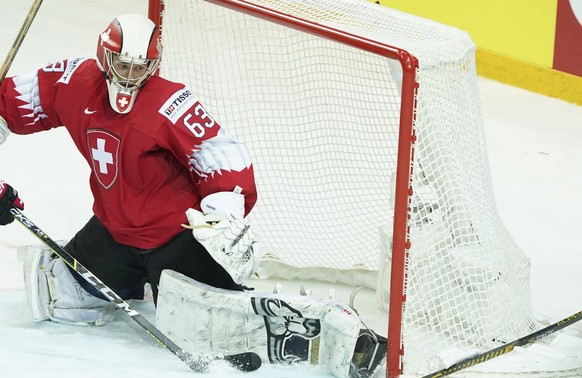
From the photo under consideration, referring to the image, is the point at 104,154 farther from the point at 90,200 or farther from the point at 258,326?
the point at 90,200

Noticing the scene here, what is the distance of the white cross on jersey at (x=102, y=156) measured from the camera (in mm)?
2992

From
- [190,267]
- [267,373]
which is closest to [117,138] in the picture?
[190,267]

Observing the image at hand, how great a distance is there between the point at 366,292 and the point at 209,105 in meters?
0.80

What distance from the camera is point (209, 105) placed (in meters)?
3.83

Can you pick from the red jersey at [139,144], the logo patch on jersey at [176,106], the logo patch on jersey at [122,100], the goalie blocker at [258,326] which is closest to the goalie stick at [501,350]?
the goalie blocker at [258,326]

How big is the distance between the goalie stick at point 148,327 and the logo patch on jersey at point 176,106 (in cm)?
47

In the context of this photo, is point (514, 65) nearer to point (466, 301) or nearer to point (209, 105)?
point (209, 105)

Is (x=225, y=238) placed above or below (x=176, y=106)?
below

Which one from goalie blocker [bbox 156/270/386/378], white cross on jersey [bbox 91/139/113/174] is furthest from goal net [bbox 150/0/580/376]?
white cross on jersey [bbox 91/139/113/174]

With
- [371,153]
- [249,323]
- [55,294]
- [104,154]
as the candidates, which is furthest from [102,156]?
[371,153]

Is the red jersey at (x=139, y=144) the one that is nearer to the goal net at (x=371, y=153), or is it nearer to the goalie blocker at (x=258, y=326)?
the goalie blocker at (x=258, y=326)

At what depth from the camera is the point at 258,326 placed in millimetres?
2965

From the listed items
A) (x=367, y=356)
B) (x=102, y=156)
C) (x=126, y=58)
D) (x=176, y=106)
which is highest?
(x=126, y=58)

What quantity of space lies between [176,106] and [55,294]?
641 mm
